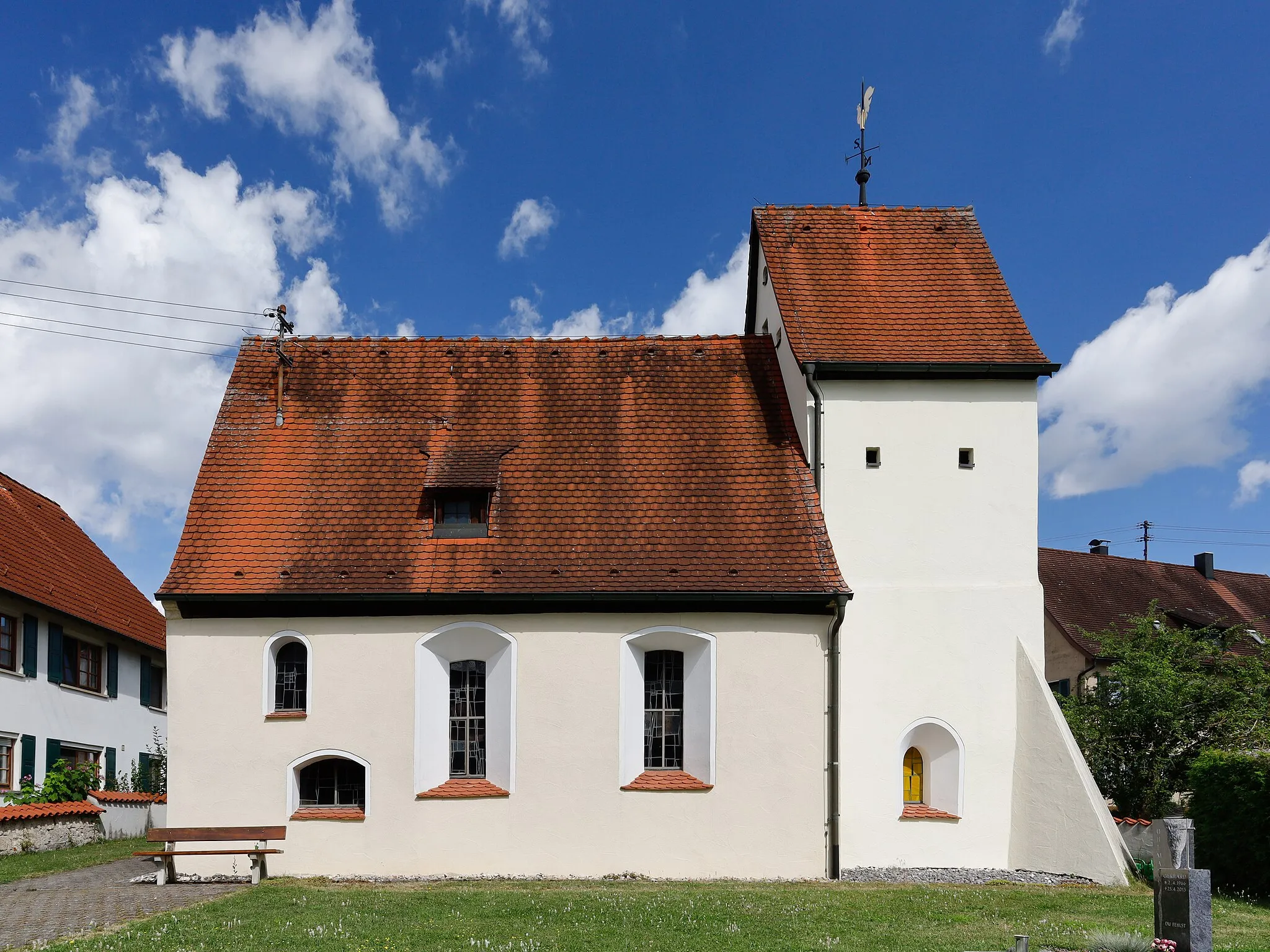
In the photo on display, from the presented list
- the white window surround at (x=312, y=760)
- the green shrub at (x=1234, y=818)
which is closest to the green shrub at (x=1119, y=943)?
the green shrub at (x=1234, y=818)

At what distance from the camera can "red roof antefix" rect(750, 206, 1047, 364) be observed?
15688mm

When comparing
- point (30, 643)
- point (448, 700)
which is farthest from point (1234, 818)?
point (30, 643)

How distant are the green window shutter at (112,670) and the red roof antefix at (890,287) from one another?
18.4 meters

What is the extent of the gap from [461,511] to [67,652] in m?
13.5

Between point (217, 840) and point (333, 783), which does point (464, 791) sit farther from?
point (217, 840)

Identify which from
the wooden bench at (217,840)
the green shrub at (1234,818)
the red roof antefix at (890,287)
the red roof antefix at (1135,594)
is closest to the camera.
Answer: the green shrub at (1234,818)

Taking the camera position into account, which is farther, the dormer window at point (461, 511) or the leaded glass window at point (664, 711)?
the dormer window at point (461, 511)

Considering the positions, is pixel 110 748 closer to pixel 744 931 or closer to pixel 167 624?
pixel 167 624

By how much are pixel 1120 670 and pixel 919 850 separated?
612cm

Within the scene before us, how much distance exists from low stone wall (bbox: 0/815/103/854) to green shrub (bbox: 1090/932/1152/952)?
645 inches

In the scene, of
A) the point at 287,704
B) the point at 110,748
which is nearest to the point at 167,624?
the point at 287,704

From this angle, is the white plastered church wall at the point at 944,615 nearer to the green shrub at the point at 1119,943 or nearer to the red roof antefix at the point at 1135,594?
the green shrub at the point at 1119,943

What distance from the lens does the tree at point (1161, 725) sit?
54.9 feet

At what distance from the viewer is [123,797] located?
66.6ft
